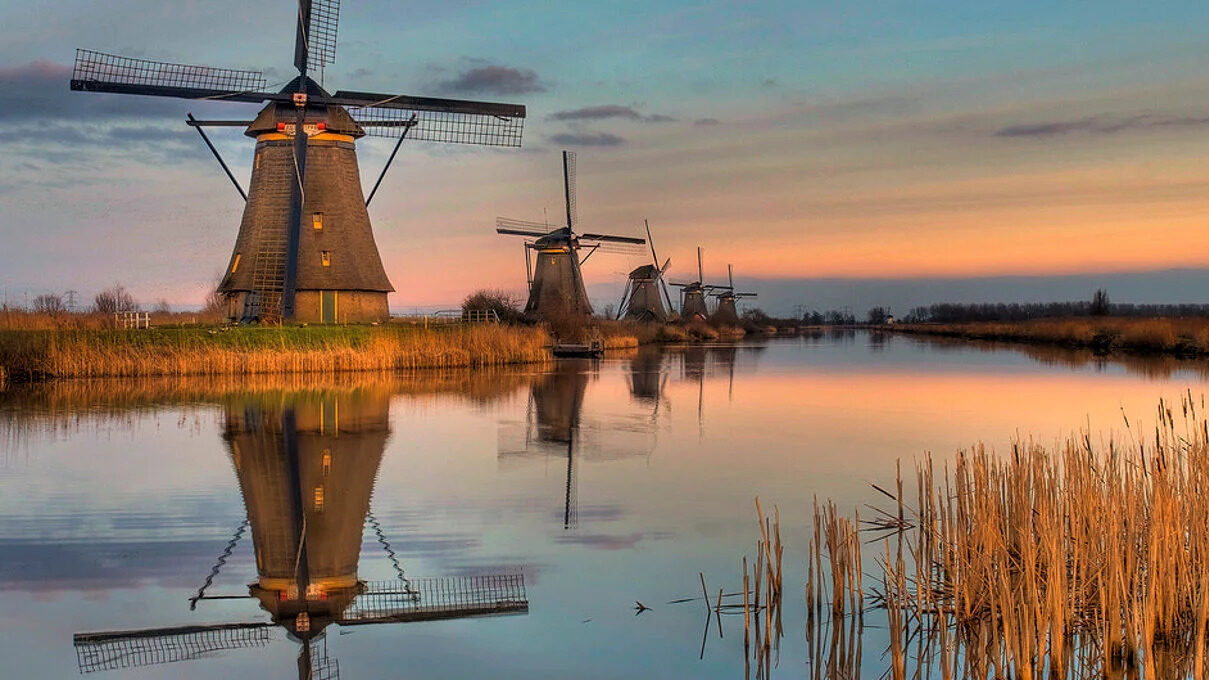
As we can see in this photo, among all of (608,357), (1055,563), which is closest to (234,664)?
(1055,563)

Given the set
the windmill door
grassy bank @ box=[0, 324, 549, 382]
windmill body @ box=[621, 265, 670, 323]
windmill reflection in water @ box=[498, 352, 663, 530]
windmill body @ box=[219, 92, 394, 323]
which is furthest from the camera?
windmill body @ box=[621, 265, 670, 323]

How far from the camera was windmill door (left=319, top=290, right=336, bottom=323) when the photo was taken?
23.0 m

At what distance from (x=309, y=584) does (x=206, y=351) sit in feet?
53.8

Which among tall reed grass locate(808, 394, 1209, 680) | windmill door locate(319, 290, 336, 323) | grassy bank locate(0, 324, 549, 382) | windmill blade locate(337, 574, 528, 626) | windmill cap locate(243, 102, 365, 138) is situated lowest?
windmill blade locate(337, 574, 528, 626)

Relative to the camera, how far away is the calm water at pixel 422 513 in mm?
4723

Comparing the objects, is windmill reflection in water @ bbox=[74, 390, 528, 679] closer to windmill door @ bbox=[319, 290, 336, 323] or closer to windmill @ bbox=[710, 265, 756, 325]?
windmill door @ bbox=[319, 290, 336, 323]

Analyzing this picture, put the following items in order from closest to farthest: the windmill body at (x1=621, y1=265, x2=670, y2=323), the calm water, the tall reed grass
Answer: the tall reed grass
the calm water
the windmill body at (x1=621, y1=265, x2=670, y2=323)

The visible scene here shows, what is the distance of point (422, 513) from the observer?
25.5 ft

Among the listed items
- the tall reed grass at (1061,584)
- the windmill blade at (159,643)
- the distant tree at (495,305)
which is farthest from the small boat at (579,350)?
the windmill blade at (159,643)

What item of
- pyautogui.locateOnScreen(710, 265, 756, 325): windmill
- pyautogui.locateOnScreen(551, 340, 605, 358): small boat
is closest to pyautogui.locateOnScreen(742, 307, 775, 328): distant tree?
pyautogui.locateOnScreen(710, 265, 756, 325): windmill

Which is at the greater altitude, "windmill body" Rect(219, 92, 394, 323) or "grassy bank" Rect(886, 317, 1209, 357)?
"windmill body" Rect(219, 92, 394, 323)

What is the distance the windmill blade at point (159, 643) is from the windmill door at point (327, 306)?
61.3 ft

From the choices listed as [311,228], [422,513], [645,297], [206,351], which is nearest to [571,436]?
[422,513]

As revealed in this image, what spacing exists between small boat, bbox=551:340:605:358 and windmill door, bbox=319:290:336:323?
10246mm
